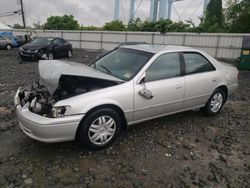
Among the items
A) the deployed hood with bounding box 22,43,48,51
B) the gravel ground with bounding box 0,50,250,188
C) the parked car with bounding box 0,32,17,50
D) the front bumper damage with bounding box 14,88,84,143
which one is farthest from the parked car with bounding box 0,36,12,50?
the front bumper damage with bounding box 14,88,84,143

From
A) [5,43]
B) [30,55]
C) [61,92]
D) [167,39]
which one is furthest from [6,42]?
[61,92]

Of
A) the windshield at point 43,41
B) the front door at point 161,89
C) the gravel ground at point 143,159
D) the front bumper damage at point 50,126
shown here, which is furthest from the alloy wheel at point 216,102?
the windshield at point 43,41

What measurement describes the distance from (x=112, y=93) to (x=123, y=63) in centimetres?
89

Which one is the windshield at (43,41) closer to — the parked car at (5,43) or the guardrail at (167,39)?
the parked car at (5,43)

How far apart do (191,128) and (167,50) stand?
5.03ft

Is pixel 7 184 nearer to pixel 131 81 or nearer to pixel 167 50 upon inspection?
pixel 131 81

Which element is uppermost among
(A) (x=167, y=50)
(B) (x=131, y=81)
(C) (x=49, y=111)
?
(A) (x=167, y=50)

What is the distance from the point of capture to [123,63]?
12.5ft

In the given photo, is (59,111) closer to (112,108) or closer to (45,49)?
(112,108)

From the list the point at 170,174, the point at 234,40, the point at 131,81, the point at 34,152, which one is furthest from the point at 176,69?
the point at 234,40

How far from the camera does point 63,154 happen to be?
3109 mm

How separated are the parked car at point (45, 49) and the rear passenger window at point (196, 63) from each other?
27.2ft

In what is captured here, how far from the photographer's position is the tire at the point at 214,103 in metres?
4.56

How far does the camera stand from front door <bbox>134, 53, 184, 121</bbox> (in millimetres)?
3411
